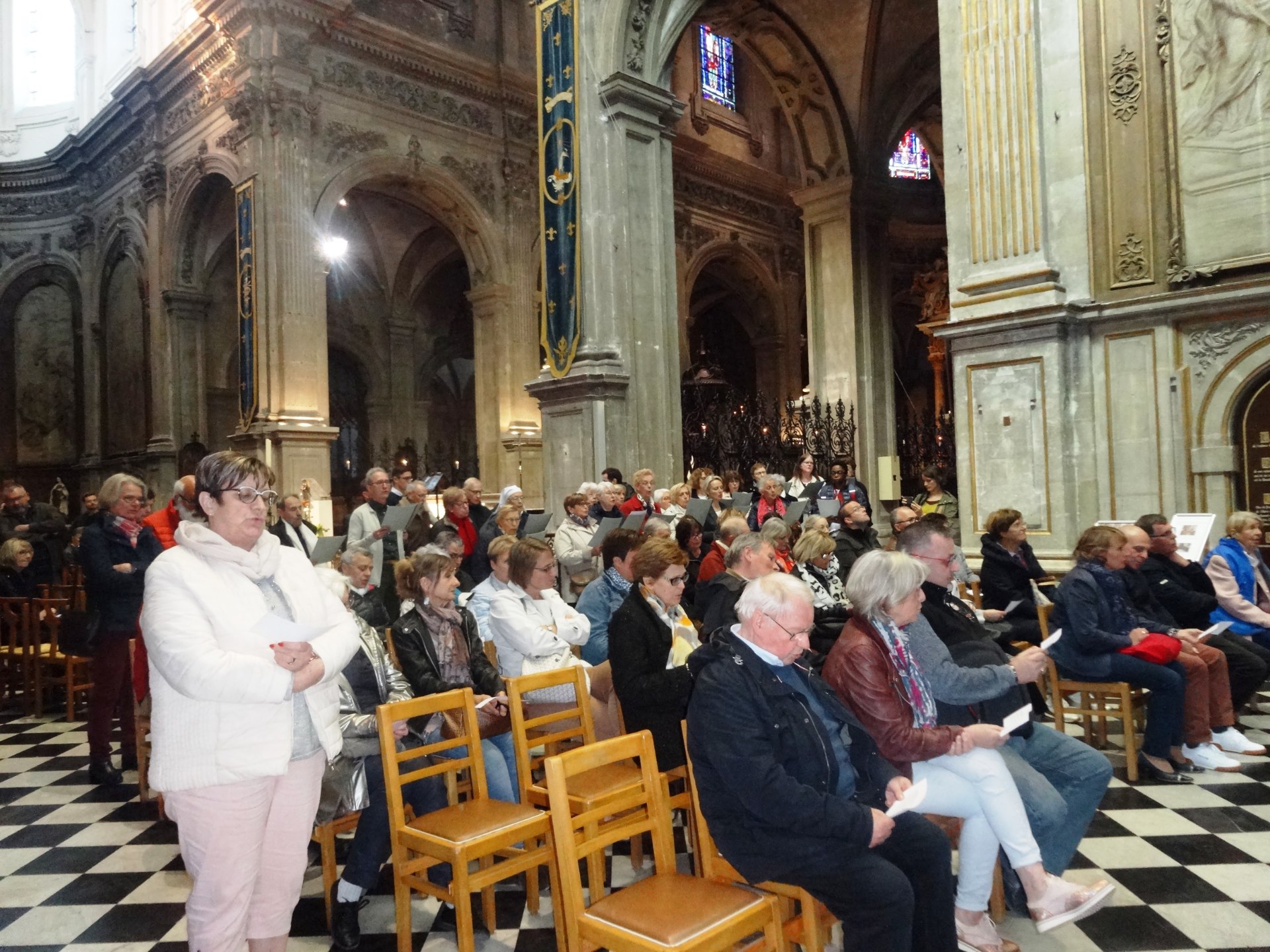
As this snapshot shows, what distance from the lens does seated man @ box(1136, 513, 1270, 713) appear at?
507 centimetres

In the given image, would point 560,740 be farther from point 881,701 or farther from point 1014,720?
point 1014,720

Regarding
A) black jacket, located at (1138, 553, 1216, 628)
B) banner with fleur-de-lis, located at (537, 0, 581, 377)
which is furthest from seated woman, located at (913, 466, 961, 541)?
banner with fleur-de-lis, located at (537, 0, 581, 377)

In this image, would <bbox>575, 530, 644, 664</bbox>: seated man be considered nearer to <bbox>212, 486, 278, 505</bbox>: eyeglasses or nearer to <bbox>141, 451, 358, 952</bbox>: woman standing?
<bbox>141, 451, 358, 952</bbox>: woman standing

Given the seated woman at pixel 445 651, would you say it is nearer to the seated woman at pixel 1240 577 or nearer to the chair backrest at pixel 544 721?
the chair backrest at pixel 544 721

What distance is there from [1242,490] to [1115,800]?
9.91ft

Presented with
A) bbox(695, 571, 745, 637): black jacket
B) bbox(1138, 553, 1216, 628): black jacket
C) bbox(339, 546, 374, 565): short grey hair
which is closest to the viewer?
bbox(695, 571, 745, 637): black jacket

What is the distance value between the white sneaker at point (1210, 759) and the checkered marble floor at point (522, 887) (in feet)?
0.15

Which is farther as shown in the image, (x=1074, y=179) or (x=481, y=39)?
(x=481, y=39)

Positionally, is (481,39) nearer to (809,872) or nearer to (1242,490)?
(1242,490)

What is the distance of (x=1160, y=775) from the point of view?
4.52 m

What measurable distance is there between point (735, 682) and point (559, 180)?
8441 millimetres

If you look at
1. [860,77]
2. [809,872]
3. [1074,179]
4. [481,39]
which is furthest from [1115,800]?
[481,39]

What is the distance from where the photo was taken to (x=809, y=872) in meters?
2.45

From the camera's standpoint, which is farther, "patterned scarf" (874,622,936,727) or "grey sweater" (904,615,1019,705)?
"grey sweater" (904,615,1019,705)
